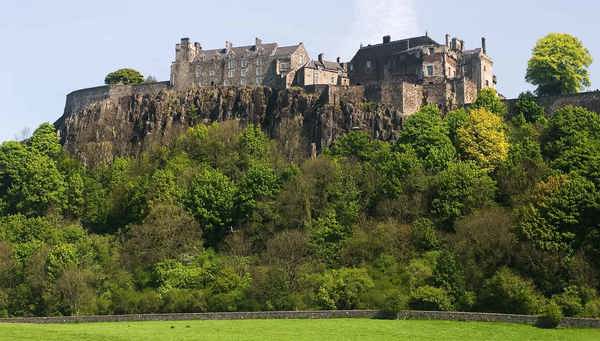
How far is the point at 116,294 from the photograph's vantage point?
66000 millimetres

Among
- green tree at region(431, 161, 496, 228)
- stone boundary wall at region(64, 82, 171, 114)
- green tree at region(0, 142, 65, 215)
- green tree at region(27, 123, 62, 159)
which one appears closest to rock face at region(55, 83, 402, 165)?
stone boundary wall at region(64, 82, 171, 114)

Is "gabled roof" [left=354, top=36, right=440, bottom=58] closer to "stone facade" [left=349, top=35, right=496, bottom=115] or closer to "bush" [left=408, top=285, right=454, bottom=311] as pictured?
"stone facade" [left=349, top=35, right=496, bottom=115]

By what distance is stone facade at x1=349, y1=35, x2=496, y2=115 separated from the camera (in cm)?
8631

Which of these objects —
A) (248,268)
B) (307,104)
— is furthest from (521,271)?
(307,104)

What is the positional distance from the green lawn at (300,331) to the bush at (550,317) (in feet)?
2.83

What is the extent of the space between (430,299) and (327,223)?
48.7 feet

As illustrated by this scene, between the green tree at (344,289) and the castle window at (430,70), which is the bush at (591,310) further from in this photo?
the castle window at (430,70)

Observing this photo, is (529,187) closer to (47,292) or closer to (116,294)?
(116,294)

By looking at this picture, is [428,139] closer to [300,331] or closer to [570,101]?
[570,101]

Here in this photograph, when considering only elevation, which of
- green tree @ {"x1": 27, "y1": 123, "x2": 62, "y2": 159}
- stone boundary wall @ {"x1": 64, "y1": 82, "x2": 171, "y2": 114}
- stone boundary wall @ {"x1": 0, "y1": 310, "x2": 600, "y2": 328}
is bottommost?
stone boundary wall @ {"x1": 0, "y1": 310, "x2": 600, "y2": 328}

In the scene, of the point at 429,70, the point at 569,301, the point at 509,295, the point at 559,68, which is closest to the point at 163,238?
the point at 509,295

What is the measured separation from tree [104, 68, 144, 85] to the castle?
1398cm

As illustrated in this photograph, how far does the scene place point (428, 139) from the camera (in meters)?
77.2

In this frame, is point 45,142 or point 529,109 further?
point 45,142
